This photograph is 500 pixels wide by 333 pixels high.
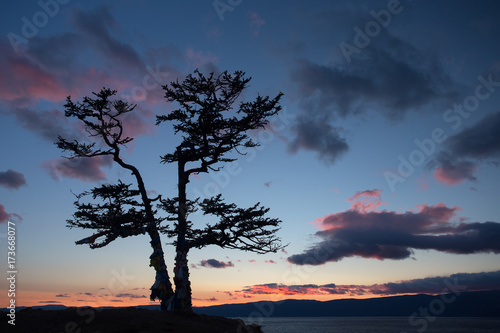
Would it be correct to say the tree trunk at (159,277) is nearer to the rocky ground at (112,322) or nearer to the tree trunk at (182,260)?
the tree trunk at (182,260)

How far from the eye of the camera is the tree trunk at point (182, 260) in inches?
740

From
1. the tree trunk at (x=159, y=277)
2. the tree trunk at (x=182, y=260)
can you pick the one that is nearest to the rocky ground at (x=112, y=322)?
the tree trunk at (x=182, y=260)

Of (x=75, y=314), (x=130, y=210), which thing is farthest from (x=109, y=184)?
(x=75, y=314)

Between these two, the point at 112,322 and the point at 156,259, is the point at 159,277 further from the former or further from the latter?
the point at 112,322

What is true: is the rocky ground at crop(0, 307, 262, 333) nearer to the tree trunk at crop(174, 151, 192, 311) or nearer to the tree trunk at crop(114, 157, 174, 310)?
the tree trunk at crop(174, 151, 192, 311)

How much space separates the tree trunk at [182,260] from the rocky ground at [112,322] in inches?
155

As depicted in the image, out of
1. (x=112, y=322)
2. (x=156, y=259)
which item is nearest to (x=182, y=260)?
(x=156, y=259)

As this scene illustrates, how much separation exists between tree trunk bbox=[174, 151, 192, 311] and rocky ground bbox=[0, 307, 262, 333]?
12.9ft

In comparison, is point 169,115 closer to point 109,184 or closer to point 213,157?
point 213,157

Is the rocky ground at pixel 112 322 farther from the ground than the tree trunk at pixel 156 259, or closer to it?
closer to it

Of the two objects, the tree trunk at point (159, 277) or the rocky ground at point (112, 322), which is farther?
the tree trunk at point (159, 277)

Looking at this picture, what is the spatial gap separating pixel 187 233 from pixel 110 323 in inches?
329

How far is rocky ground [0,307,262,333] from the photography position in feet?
40.4

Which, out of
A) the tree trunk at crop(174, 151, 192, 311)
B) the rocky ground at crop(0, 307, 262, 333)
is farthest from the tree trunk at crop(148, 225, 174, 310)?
the rocky ground at crop(0, 307, 262, 333)
